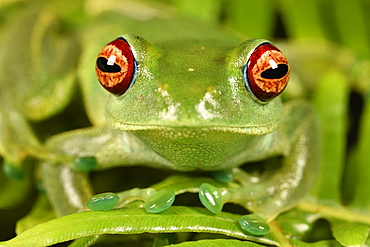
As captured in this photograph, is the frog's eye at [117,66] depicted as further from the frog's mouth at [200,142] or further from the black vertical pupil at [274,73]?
the black vertical pupil at [274,73]

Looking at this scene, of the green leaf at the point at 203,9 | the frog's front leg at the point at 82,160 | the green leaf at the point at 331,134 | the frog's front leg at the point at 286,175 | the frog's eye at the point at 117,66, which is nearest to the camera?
the frog's eye at the point at 117,66

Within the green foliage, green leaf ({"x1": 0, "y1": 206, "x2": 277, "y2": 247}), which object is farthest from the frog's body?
green leaf ({"x1": 0, "y1": 206, "x2": 277, "y2": 247})

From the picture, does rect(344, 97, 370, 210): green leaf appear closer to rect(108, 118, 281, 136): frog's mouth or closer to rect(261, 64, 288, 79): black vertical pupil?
rect(108, 118, 281, 136): frog's mouth

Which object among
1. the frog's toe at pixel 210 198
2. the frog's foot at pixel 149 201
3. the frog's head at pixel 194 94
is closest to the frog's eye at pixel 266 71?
the frog's head at pixel 194 94

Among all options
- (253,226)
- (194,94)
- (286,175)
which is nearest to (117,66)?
(194,94)

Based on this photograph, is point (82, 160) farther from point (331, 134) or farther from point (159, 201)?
point (331, 134)

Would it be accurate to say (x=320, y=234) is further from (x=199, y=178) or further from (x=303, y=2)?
(x=303, y=2)

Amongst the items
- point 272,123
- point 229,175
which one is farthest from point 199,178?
point 272,123
